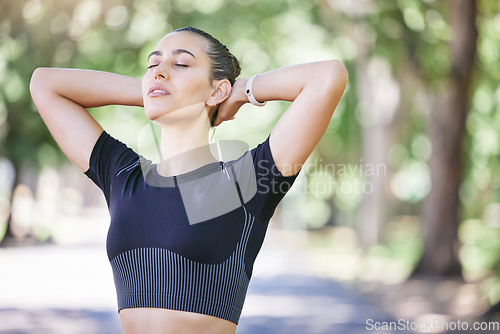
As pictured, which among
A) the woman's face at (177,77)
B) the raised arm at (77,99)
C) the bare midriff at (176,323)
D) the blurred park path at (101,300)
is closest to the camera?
the bare midriff at (176,323)

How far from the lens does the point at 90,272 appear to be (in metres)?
13.2

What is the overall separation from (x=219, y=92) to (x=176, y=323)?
0.73 metres

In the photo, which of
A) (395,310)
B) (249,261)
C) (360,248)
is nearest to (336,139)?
(360,248)

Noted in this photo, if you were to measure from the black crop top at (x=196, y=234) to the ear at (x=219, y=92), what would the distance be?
21cm

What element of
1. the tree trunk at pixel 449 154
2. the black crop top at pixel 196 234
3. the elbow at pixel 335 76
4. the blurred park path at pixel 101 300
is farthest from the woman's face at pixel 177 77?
the tree trunk at pixel 449 154

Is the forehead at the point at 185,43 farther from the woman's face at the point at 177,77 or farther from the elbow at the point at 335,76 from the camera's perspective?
the elbow at the point at 335,76

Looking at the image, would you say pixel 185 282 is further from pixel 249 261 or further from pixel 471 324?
pixel 471 324

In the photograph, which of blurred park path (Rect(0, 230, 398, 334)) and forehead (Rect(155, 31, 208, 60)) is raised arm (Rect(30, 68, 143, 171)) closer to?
forehead (Rect(155, 31, 208, 60))

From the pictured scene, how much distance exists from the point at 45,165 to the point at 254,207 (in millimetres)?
15581

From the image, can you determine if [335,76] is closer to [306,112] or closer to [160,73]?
[306,112]

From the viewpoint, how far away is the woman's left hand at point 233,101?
6.89 ft

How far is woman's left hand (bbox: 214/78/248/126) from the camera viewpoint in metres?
2.10

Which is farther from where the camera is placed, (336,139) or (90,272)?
(336,139)

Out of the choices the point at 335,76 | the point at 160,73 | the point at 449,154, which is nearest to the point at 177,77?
the point at 160,73
